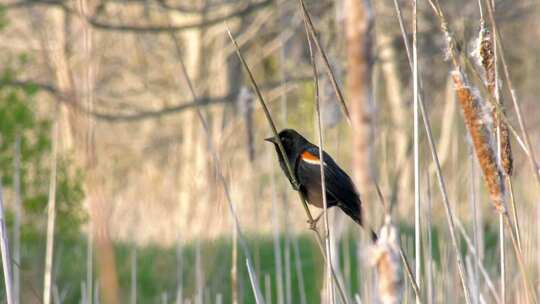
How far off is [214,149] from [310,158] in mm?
560

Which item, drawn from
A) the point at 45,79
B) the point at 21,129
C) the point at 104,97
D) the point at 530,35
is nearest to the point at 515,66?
the point at 530,35

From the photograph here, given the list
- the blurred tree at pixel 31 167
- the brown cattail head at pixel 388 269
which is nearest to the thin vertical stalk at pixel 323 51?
the brown cattail head at pixel 388 269

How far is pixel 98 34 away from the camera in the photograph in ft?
42.7

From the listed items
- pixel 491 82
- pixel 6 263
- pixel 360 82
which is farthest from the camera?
pixel 6 263

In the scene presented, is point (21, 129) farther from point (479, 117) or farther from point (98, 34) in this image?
point (98, 34)

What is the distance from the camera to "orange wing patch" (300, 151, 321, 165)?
9.65ft

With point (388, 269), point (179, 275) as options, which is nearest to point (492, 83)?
point (388, 269)

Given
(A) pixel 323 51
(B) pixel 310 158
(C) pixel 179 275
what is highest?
(A) pixel 323 51

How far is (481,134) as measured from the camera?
1645 mm

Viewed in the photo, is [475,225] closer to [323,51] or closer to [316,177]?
[316,177]

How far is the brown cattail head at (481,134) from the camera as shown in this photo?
1621 mm

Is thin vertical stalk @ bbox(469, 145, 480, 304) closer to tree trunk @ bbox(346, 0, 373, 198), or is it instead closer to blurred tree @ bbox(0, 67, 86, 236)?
tree trunk @ bbox(346, 0, 373, 198)

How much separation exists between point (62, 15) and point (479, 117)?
8.85 metres

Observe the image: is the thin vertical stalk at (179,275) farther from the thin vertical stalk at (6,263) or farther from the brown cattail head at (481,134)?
the brown cattail head at (481,134)
